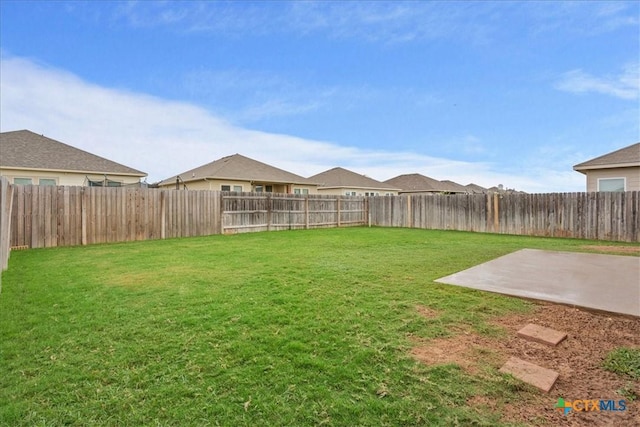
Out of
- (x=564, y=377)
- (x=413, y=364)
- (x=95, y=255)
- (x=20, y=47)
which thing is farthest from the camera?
(x=20, y=47)

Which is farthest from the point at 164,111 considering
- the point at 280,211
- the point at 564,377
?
the point at 564,377

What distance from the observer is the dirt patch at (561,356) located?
178 centimetres

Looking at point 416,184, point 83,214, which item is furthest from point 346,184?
point 83,214

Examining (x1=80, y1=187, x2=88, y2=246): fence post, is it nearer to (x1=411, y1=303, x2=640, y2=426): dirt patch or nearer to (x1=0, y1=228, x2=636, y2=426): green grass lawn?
(x1=0, y1=228, x2=636, y2=426): green grass lawn

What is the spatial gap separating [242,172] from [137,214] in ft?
32.7

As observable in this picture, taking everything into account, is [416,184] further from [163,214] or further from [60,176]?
[60,176]

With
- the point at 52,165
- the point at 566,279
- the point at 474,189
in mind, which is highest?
the point at 474,189

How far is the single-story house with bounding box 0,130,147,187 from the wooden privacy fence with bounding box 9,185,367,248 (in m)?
6.01

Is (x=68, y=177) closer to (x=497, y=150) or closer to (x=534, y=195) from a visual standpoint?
(x=534, y=195)

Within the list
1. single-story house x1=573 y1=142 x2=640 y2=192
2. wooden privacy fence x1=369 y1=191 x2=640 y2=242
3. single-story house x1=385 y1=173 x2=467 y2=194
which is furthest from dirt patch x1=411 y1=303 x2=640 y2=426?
single-story house x1=385 y1=173 x2=467 y2=194

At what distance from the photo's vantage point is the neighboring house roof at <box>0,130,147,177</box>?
43.8 feet

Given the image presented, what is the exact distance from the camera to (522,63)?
A: 11438 millimetres

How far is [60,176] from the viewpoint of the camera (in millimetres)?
13938

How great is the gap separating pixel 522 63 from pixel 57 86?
55.5 ft
